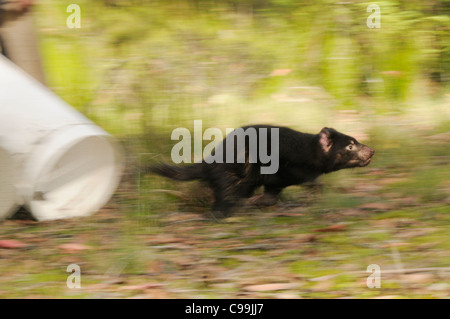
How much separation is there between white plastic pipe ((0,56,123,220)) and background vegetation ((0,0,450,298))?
0.18 m

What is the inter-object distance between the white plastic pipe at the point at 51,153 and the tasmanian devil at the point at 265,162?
44cm

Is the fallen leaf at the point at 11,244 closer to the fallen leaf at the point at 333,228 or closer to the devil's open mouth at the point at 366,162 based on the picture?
the fallen leaf at the point at 333,228

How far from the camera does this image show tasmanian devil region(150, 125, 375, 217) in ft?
16.5

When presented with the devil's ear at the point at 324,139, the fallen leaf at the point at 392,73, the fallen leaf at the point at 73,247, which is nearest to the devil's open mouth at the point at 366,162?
the devil's ear at the point at 324,139

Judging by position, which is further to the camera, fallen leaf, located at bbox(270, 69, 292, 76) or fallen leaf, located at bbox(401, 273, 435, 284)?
fallen leaf, located at bbox(270, 69, 292, 76)

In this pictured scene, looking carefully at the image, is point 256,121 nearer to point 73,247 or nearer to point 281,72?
point 281,72

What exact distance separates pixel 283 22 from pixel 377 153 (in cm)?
271

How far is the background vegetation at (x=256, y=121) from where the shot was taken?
3.79 metres

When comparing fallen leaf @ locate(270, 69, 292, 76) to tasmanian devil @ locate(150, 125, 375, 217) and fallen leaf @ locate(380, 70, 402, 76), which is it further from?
tasmanian devil @ locate(150, 125, 375, 217)

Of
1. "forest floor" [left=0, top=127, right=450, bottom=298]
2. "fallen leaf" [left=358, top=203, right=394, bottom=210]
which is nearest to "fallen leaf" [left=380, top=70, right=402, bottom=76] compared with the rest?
"forest floor" [left=0, top=127, right=450, bottom=298]

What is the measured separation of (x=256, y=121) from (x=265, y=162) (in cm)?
125

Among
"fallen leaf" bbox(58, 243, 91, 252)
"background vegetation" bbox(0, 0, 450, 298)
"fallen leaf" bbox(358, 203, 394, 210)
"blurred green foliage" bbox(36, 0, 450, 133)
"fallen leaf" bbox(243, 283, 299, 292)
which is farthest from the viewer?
"blurred green foliage" bbox(36, 0, 450, 133)

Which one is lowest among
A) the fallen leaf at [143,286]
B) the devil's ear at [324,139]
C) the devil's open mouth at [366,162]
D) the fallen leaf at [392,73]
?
the fallen leaf at [143,286]

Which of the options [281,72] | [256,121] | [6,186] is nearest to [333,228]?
[256,121]
